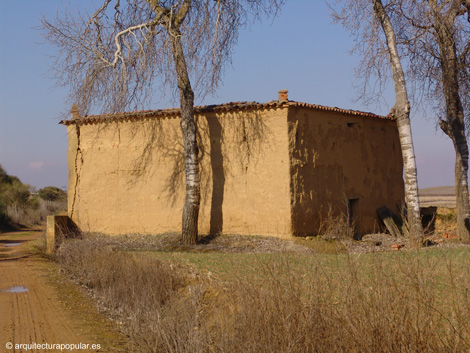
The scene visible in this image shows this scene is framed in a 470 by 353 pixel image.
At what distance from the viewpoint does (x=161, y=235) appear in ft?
61.2

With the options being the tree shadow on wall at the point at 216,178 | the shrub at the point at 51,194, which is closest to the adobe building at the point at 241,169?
the tree shadow on wall at the point at 216,178

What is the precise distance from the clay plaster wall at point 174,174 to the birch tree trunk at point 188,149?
3.37ft

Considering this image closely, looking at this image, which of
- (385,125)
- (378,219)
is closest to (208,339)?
(378,219)

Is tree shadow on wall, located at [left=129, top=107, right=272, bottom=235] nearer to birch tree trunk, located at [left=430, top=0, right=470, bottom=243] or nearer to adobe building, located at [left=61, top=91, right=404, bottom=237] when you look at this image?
adobe building, located at [left=61, top=91, right=404, bottom=237]

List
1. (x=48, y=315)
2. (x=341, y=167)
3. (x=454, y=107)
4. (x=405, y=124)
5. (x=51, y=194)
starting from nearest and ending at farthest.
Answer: (x=48, y=315), (x=405, y=124), (x=454, y=107), (x=341, y=167), (x=51, y=194)

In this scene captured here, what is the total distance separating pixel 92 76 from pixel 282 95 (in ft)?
18.8

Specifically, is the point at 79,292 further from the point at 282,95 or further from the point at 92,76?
the point at 282,95

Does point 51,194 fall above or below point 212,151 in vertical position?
above

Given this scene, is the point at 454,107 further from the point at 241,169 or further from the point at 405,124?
the point at 241,169

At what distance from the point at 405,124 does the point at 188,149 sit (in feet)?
21.3

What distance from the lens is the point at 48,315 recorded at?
29.6 ft

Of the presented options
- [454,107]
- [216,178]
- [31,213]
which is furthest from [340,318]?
[31,213]

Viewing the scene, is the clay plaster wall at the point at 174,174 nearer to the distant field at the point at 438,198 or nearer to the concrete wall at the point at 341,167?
the concrete wall at the point at 341,167

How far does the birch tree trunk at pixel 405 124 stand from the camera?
15.7 meters
